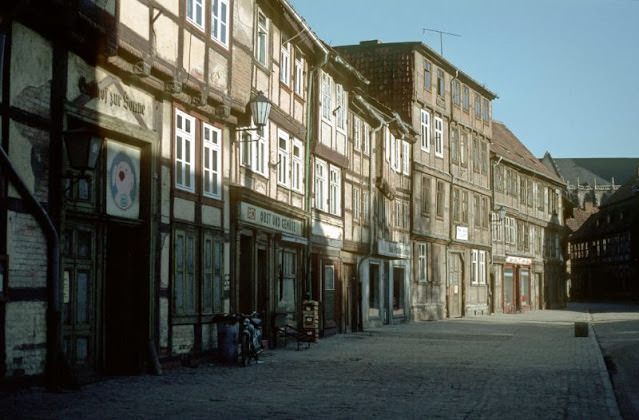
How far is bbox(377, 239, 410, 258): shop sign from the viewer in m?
32.5

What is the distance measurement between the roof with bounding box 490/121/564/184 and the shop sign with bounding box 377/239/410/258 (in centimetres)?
1606

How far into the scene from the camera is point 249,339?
16984 mm

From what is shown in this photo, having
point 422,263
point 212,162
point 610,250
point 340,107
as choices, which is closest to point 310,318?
point 212,162

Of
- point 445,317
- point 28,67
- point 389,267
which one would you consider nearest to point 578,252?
point 445,317

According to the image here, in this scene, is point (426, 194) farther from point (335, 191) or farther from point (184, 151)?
point (184, 151)

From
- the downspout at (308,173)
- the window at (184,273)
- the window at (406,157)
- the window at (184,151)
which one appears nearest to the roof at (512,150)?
the window at (406,157)

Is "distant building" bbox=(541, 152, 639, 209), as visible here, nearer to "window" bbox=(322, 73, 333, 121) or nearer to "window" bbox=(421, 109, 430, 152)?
"window" bbox=(421, 109, 430, 152)

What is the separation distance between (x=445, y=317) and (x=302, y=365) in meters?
26.5

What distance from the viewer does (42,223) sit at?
39.1ft

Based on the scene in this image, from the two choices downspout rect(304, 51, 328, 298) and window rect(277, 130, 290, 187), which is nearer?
window rect(277, 130, 290, 187)

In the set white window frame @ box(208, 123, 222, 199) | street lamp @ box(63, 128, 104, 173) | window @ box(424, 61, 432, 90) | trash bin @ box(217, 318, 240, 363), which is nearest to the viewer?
street lamp @ box(63, 128, 104, 173)

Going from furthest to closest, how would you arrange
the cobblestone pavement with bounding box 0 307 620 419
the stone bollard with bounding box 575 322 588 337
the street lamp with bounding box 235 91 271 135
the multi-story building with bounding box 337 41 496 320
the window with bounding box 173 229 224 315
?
the multi-story building with bounding box 337 41 496 320
the stone bollard with bounding box 575 322 588 337
the street lamp with bounding box 235 91 271 135
the window with bounding box 173 229 224 315
the cobblestone pavement with bounding box 0 307 620 419

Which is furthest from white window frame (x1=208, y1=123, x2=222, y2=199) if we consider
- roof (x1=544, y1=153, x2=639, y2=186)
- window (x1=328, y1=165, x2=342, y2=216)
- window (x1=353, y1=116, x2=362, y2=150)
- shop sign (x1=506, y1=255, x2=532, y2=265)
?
roof (x1=544, y1=153, x2=639, y2=186)

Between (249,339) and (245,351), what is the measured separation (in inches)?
13.2
